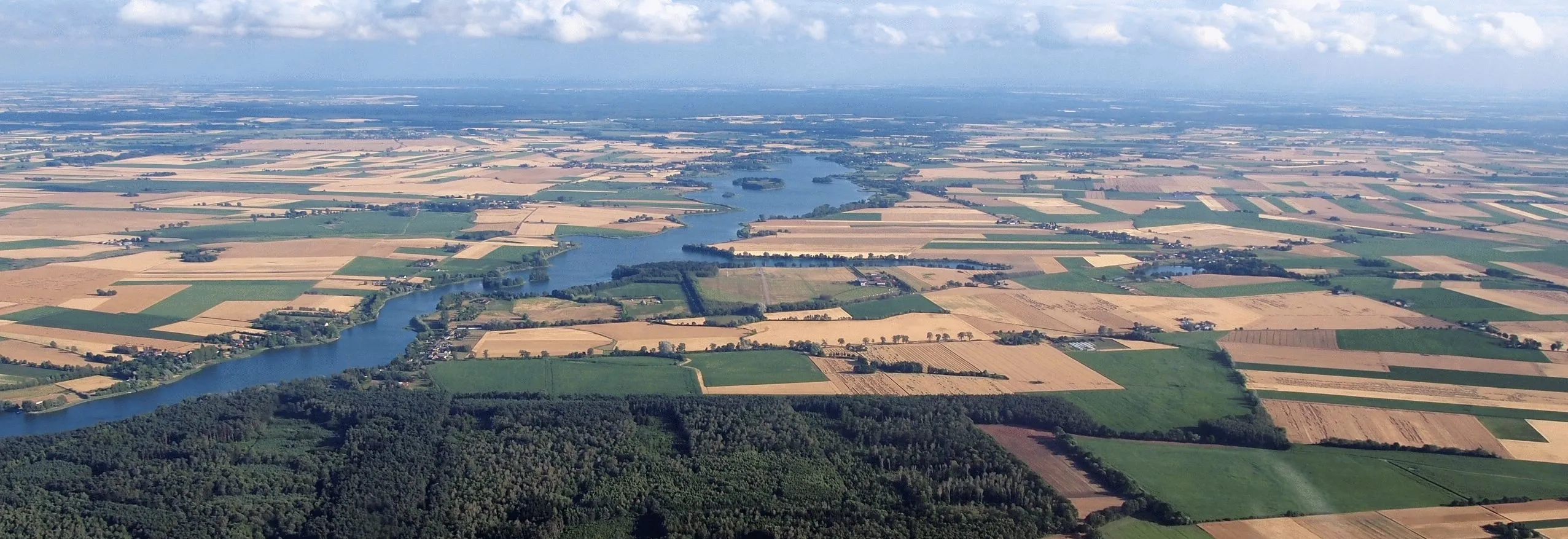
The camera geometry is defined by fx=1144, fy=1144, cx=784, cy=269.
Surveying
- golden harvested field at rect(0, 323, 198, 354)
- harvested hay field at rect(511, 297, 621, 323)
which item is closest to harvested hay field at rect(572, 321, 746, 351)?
harvested hay field at rect(511, 297, 621, 323)

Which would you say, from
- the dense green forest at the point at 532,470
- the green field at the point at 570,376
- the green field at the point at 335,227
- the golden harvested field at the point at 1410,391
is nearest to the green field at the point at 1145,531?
the dense green forest at the point at 532,470

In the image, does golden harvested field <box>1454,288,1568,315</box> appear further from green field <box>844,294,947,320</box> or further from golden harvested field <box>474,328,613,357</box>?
golden harvested field <box>474,328,613,357</box>

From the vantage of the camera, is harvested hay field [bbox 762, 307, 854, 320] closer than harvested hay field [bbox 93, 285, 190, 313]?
No

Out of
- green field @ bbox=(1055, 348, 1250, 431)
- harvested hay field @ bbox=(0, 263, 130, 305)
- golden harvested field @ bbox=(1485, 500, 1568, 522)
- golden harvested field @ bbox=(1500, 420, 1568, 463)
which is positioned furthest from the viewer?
harvested hay field @ bbox=(0, 263, 130, 305)

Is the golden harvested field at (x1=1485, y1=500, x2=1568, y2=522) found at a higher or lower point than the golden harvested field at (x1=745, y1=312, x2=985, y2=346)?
lower

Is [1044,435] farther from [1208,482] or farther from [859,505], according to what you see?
[859,505]

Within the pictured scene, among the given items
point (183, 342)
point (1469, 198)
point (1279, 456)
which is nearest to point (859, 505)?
point (1279, 456)
